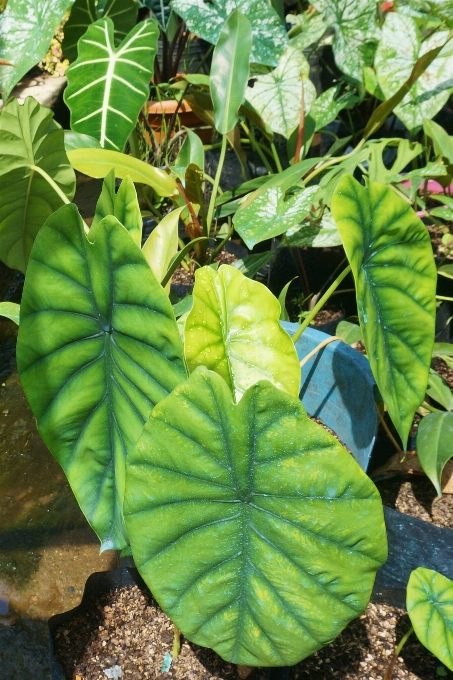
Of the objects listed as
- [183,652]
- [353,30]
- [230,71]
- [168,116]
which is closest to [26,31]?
[230,71]

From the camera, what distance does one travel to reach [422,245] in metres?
0.79

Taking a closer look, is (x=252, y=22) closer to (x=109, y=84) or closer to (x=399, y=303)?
(x=109, y=84)

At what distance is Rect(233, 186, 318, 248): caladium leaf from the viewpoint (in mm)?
998

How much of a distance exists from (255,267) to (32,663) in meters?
1.04

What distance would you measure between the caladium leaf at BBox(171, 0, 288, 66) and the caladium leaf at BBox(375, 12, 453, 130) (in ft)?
1.03

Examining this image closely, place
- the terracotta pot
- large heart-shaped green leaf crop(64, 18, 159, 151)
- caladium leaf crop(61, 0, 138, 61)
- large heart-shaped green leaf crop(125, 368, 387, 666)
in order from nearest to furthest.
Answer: large heart-shaped green leaf crop(125, 368, 387, 666) < large heart-shaped green leaf crop(64, 18, 159, 151) < caladium leaf crop(61, 0, 138, 61) < the terracotta pot

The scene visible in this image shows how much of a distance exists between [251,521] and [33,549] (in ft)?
3.39

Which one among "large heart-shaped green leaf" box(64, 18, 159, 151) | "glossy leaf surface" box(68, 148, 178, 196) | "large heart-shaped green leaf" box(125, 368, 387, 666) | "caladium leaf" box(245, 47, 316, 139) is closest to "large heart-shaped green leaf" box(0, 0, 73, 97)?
"large heart-shaped green leaf" box(64, 18, 159, 151)

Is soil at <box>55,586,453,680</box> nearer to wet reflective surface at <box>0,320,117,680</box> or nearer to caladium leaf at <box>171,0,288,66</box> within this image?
wet reflective surface at <box>0,320,117,680</box>

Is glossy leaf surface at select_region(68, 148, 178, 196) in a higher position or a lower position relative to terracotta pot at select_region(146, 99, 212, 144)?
higher

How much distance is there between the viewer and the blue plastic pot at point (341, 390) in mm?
1196

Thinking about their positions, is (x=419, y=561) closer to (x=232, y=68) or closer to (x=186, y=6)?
(x=232, y=68)

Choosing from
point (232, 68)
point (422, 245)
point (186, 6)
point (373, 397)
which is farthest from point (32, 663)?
point (186, 6)

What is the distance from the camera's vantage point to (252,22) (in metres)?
1.68
